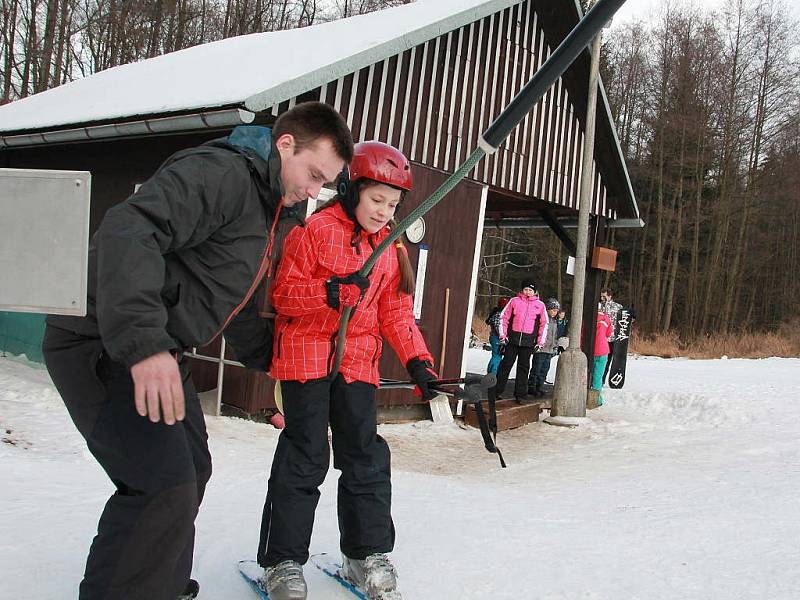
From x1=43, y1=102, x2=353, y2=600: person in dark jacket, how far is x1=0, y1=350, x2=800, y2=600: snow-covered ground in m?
0.93

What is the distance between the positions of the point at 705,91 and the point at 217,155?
29.4 m

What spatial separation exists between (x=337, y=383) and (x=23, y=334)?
7.48 meters

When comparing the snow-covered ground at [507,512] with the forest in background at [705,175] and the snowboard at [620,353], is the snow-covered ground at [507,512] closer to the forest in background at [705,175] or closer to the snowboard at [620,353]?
the snowboard at [620,353]

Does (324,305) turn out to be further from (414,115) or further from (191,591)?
(414,115)

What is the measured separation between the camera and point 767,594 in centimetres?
308

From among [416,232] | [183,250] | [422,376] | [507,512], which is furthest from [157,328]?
[416,232]

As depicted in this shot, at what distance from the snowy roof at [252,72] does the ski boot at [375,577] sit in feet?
12.9

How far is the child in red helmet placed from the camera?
2740mm

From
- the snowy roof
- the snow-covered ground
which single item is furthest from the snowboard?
the snowy roof

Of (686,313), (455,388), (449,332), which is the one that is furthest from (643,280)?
(455,388)

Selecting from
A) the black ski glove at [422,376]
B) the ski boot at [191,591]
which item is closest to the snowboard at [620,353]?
the black ski glove at [422,376]

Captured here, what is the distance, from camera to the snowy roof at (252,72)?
20.4 feet

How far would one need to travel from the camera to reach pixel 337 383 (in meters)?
2.88

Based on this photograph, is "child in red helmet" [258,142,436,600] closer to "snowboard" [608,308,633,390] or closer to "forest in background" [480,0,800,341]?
"snowboard" [608,308,633,390]
